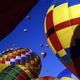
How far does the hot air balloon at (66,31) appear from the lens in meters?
3.56

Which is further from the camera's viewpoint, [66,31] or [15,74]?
[15,74]

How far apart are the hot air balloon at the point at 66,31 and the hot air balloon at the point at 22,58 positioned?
4382 mm

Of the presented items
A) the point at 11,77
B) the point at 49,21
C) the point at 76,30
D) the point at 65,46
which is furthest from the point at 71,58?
the point at 11,77

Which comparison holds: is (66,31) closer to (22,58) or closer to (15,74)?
(15,74)

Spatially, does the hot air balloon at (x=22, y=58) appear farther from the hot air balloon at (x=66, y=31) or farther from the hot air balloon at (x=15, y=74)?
the hot air balloon at (x=66, y=31)

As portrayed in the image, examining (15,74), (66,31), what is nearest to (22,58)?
(15,74)

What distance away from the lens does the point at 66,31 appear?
144 inches

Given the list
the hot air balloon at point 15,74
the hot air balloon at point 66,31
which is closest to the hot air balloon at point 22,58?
the hot air balloon at point 15,74

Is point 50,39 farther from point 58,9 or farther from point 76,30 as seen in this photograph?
point 76,30

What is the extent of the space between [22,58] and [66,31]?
5.11 m

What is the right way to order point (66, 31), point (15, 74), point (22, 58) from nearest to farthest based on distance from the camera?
point (66, 31) → point (15, 74) → point (22, 58)

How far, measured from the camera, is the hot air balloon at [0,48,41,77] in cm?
848

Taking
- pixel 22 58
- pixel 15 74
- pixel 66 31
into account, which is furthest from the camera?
pixel 22 58

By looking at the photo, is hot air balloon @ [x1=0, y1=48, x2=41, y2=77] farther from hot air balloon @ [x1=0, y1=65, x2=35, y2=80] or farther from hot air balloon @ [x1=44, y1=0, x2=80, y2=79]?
hot air balloon @ [x1=44, y1=0, x2=80, y2=79]
